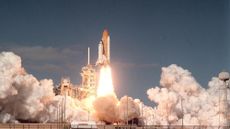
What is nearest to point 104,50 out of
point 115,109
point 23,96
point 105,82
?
point 105,82

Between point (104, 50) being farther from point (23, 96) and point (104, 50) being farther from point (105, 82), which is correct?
point (23, 96)

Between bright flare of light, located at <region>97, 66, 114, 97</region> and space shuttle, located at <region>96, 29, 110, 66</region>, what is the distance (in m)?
1.37

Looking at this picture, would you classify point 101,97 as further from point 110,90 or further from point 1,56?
point 1,56

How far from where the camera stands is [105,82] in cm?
12025

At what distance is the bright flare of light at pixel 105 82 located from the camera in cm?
11971

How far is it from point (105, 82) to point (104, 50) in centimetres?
723

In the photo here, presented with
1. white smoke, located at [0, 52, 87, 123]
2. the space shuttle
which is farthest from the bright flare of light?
white smoke, located at [0, 52, 87, 123]

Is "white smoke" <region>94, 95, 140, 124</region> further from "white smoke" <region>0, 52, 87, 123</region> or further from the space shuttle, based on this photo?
the space shuttle

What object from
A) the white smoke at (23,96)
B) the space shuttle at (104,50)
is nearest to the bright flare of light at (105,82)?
the space shuttle at (104,50)

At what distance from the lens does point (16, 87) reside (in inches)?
4203

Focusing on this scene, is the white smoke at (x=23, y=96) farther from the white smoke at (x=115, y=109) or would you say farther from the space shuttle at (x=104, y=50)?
the space shuttle at (x=104, y=50)

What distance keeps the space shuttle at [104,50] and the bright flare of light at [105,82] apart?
1366 mm

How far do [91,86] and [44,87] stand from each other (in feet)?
52.9

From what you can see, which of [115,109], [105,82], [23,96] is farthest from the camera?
[105,82]
